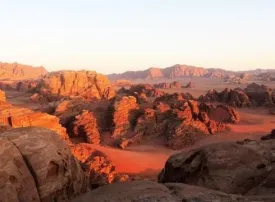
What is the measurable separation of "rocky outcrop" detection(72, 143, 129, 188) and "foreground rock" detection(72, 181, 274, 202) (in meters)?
10.0

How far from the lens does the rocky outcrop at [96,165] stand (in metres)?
19.8

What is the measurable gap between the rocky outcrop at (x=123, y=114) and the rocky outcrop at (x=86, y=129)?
73.8 inches

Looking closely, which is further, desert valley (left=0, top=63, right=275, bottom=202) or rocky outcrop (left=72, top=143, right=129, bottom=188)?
rocky outcrop (left=72, top=143, right=129, bottom=188)

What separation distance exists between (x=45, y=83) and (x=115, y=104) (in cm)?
2399

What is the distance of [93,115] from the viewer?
110 feet

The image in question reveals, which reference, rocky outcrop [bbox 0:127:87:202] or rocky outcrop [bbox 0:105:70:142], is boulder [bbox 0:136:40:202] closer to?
rocky outcrop [bbox 0:127:87:202]

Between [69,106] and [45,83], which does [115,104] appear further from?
[45,83]

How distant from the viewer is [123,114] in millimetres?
33156

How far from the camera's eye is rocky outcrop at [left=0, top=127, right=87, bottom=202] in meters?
Answer: 9.25

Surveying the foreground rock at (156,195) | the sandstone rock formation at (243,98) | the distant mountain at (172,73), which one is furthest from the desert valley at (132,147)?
the distant mountain at (172,73)

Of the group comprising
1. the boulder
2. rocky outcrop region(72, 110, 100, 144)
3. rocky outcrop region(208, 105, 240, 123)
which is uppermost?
the boulder

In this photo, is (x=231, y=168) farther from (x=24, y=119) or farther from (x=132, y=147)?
(x=132, y=147)

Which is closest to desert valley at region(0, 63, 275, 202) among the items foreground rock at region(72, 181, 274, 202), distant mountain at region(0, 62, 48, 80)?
foreground rock at region(72, 181, 274, 202)

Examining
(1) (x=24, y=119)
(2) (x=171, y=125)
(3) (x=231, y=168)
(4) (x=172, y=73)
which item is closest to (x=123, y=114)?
(2) (x=171, y=125)
